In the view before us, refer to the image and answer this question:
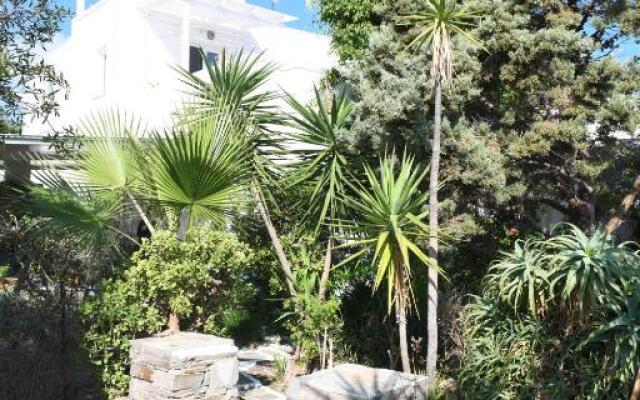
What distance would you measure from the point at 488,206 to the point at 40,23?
5.71 meters

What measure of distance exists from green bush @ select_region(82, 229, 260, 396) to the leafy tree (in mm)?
2129

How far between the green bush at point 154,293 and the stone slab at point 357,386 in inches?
73.5

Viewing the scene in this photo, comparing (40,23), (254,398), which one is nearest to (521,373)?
(254,398)

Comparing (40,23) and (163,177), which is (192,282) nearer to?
(163,177)

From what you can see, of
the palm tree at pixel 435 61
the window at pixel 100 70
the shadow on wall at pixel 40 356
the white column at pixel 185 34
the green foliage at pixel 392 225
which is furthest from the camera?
the window at pixel 100 70

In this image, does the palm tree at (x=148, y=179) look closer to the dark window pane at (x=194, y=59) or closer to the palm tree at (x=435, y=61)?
the palm tree at (x=435, y=61)

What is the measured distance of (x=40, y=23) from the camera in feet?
19.2

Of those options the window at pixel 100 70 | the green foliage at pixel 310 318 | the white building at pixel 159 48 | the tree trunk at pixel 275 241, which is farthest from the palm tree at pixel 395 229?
the window at pixel 100 70

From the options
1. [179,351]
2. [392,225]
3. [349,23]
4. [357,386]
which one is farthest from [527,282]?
[349,23]

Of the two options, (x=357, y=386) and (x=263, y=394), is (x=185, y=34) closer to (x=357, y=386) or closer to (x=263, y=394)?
(x=263, y=394)

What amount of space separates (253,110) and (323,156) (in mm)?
1210

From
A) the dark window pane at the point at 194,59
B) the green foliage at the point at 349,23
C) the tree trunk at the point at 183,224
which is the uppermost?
the dark window pane at the point at 194,59

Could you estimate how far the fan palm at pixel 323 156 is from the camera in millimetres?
8891

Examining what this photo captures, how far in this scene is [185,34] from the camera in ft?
55.1
